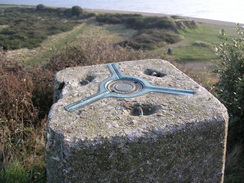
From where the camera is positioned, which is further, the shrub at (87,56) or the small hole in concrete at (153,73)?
the shrub at (87,56)

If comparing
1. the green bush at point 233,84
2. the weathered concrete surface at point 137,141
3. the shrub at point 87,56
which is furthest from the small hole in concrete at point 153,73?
the shrub at point 87,56

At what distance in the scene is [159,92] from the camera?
3.04 m

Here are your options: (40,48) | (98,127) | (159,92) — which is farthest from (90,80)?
(40,48)

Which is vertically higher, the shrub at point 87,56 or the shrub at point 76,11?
the shrub at point 76,11

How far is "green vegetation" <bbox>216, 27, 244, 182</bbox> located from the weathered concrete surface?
3.79ft

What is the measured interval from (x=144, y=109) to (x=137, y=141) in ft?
1.95

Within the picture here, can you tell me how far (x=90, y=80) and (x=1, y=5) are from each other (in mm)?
31475

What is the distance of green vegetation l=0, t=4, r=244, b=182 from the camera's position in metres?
3.50

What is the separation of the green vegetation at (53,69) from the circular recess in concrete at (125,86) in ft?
4.28

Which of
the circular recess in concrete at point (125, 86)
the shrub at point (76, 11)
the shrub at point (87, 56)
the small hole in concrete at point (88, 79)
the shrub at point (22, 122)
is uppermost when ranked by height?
the shrub at point (76, 11)

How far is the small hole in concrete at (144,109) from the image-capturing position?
272 cm

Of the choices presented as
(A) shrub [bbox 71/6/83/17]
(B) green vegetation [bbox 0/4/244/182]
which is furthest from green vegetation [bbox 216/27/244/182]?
(A) shrub [bbox 71/6/83/17]

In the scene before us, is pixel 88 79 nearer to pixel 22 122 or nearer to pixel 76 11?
pixel 22 122

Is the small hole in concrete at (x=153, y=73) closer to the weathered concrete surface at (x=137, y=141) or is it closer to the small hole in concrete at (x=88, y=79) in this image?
the small hole in concrete at (x=88, y=79)
